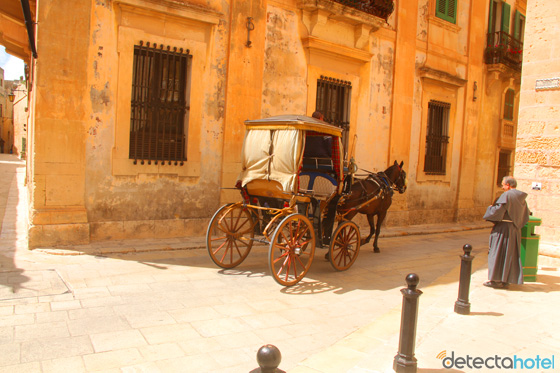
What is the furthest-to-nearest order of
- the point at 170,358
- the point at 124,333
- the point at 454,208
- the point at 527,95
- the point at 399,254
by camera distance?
the point at 454,208 → the point at 399,254 → the point at 527,95 → the point at 124,333 → the point at 170,358

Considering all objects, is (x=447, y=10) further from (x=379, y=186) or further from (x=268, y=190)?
(x=268, y=190)

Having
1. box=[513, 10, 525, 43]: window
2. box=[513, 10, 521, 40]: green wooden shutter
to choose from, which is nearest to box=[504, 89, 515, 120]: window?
box=[513, 10, 525, 43]: window

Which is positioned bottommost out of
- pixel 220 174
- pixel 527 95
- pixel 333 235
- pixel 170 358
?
pixel 170 358

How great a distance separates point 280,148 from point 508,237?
360 cm

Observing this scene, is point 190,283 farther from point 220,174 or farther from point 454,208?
point 454,208

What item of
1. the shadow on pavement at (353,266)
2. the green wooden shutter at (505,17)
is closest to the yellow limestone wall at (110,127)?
the shadow on pavement at (353,266)

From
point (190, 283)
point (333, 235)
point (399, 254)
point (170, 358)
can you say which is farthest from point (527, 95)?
point (170, 358)

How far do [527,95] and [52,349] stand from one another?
830cm

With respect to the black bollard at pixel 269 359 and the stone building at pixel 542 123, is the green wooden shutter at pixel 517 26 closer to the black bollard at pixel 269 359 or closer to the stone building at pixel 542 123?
the stone building at pixel 542 123

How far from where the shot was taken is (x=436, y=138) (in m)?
14.4

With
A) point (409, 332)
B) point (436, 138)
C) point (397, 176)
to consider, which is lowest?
point (409, 332)

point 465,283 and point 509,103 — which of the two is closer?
point 465,283

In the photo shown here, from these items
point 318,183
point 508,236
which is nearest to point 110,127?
point 318,183

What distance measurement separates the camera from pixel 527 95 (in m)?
8.10
